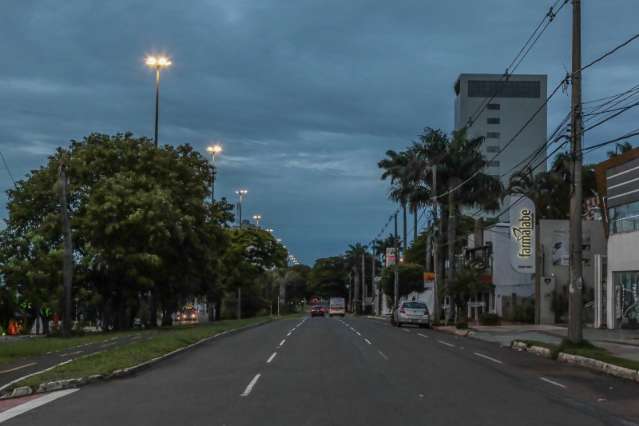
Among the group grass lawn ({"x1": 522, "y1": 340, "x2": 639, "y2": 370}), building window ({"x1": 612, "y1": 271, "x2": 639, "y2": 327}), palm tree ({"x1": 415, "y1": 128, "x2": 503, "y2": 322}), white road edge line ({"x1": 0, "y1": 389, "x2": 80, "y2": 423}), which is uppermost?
palm tree ({"x1": 415, "y1": 128, "x2": 503, "y2": 322})

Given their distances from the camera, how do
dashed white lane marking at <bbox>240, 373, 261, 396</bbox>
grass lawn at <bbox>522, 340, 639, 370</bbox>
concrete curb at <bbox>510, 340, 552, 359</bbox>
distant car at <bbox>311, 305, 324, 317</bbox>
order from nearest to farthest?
dashed white lane marking at <bbox>240, 373, 261, 396</bbox>
grass lawn at <bbox>522, 340, 639, 370</bbox>
concrete curb at <bbox>510, 340, 552, 359</bbox>
distant car at <bbox>311, 305, 324, 317</bbox>


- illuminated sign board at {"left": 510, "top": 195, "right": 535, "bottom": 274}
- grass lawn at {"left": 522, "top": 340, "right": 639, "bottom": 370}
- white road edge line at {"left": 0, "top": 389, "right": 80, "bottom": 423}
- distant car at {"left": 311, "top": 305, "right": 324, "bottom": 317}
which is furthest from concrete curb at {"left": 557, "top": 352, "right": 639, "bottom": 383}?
distant car at {"left": 311, "top": 305, "right": 324, "bottom": 317}

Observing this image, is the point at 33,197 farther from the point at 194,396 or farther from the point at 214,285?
the point at 194,396

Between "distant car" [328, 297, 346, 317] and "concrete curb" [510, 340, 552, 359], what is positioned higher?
"concrete curb" [510, 340, 552, 359]

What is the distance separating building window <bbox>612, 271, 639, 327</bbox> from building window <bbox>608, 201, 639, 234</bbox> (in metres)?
2.02

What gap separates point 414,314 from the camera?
46188 millimetres

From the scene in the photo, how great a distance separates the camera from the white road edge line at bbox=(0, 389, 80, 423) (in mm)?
11824

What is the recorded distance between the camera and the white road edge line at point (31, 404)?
11.8 m

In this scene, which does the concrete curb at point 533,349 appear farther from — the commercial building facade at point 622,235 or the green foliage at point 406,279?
the green foliage at point 406,279

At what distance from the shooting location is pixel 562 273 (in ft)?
151

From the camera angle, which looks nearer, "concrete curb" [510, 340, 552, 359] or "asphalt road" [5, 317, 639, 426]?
"asphalt road" [5, 317, 639, 426]

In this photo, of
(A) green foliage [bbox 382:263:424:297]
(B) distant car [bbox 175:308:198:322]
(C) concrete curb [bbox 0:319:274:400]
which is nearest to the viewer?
(C) concrete curb [bbox 0:319:274:400]

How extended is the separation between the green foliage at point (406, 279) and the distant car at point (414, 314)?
3087 cm

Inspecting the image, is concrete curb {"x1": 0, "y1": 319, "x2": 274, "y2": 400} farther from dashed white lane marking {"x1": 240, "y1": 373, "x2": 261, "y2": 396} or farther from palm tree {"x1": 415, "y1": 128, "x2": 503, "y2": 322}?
palm tree {"x1": 415, "y1": 128, "x2": 503, "y2": 322}
